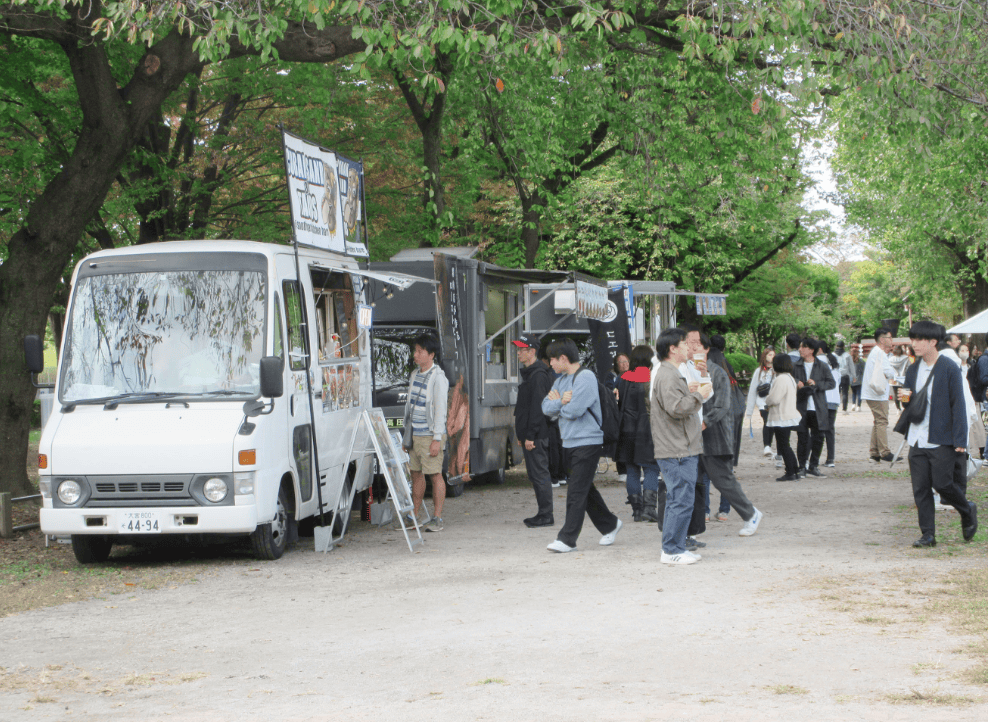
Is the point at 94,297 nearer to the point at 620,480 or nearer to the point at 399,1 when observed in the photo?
the point at 399,1

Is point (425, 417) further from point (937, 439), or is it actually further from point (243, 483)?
point (937, 439)

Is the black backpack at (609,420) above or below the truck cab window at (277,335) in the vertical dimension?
below

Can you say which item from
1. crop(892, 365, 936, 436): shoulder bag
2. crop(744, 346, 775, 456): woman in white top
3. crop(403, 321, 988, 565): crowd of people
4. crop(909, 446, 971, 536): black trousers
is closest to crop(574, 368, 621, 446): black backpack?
crop(403, 321, 988, 565): crowd of people

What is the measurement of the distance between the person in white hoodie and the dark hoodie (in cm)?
683

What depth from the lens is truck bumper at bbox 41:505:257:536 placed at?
9.36 meters

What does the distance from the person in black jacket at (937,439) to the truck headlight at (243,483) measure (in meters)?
5.37

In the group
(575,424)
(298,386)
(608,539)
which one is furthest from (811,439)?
(298,386)

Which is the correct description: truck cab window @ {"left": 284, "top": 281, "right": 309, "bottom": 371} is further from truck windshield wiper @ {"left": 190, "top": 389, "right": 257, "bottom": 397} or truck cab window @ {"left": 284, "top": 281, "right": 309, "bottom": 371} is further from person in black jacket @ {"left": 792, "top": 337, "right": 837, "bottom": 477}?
person in black jacket @ {"left": 792, "top": 337, "right": 837, "bottom": 477}

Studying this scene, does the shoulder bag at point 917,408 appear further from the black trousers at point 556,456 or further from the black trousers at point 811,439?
the black trousers at point 811,439

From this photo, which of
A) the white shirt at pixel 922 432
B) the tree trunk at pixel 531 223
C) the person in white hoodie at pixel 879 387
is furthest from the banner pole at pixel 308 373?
the tree trunk at pixel 531 223

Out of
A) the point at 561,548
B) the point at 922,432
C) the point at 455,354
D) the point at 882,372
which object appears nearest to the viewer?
the point at 922,432

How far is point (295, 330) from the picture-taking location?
1047 centimetres

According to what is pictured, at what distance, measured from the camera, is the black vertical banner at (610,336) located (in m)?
17.0

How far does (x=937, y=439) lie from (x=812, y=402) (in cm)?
668
